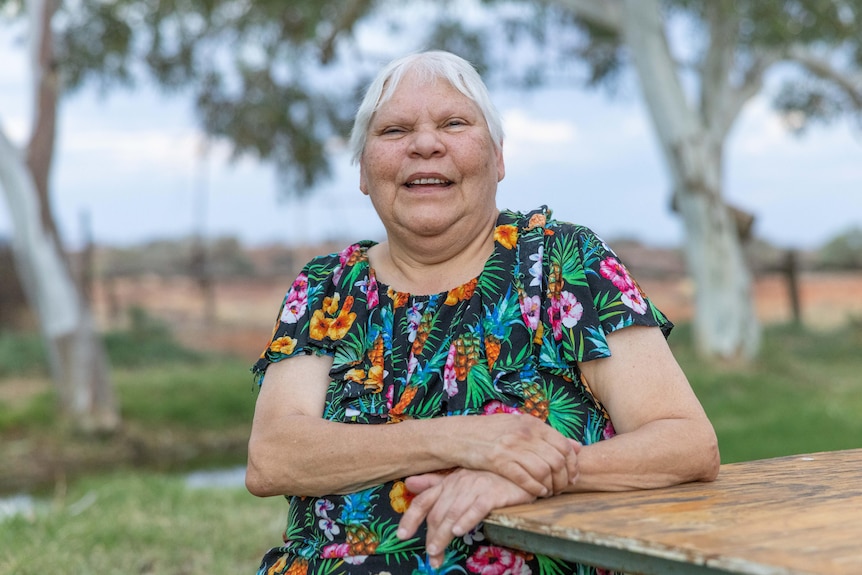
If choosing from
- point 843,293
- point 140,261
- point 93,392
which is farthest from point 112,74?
point 843,293

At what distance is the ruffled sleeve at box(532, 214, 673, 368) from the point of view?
202 centimetres

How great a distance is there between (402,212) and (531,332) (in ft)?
1.36

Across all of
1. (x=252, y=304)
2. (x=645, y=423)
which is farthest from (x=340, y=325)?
(x=252, y=304)

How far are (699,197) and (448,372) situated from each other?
9949mm

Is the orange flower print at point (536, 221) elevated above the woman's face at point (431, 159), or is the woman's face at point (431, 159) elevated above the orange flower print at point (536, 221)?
the woman's face at point (431, 159)

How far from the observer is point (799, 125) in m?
15.8

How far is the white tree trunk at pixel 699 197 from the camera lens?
11.2 m

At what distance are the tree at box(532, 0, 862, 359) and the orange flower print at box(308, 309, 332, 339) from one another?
376 inches

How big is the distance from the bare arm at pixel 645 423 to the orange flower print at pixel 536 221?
14.3 inches

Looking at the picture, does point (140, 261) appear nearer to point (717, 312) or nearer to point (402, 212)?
point (717, 312)

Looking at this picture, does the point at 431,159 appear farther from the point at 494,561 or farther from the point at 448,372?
the point at 494,561

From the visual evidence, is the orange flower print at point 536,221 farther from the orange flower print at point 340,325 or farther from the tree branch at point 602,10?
the tree branch at point 602,10

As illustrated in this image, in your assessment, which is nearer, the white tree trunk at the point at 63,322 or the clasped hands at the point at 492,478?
the clasped hands at the point at 492,478

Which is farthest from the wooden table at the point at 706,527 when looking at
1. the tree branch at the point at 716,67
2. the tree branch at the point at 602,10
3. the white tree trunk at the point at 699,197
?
the tree branch at the point at 716,67
